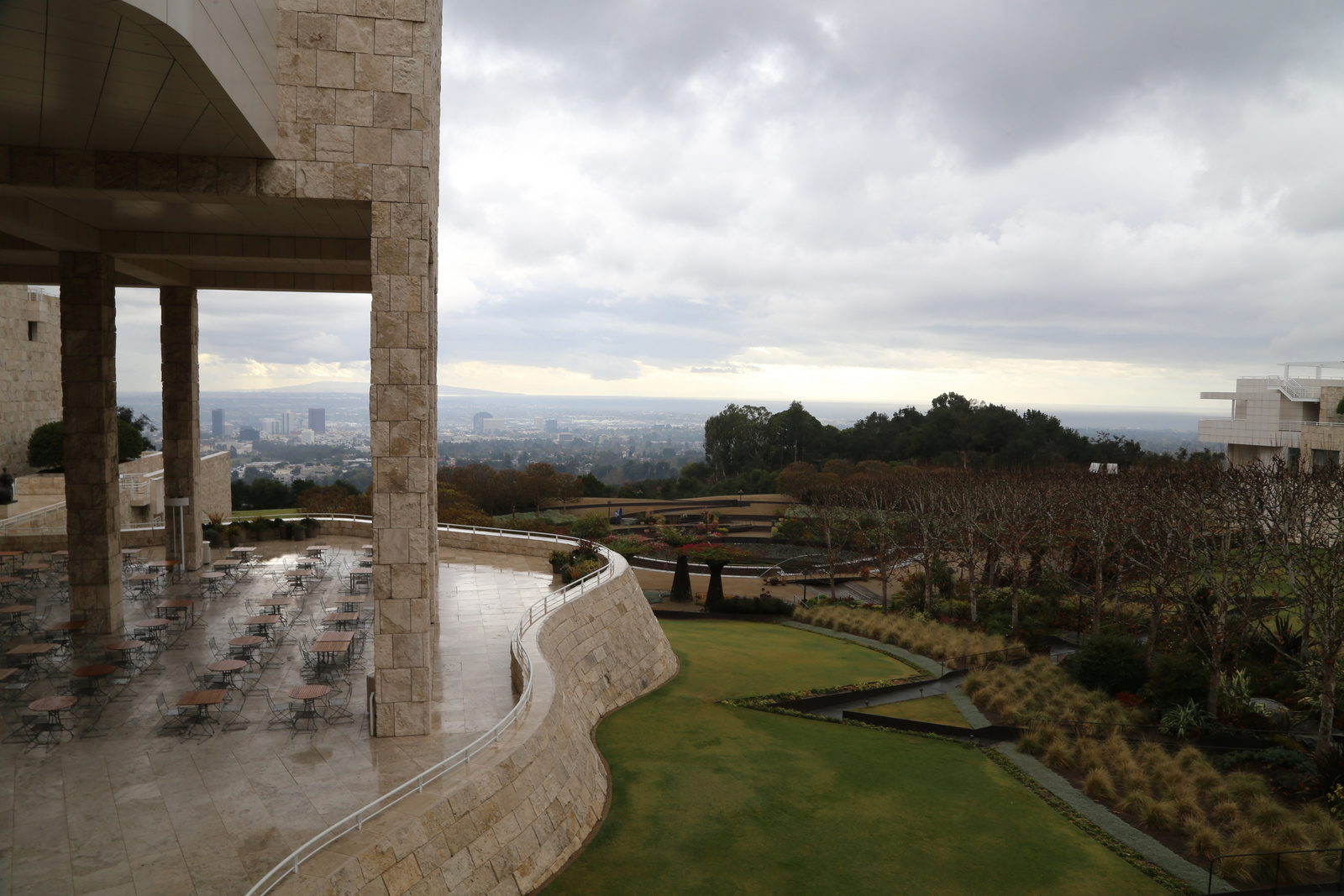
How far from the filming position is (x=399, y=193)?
11.1 metres

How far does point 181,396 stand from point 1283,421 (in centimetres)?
5497

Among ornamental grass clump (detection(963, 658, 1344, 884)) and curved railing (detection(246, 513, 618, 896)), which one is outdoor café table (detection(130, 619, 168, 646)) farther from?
ornamental grass clump (detection(963, 658, 1344, 884))

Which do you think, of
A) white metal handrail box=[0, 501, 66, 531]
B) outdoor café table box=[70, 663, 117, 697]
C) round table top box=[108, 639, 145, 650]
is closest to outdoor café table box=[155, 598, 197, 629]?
round table top box=[108, 639, 145, 650]

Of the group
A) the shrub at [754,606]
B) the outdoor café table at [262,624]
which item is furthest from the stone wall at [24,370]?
the shrub at [754,606]

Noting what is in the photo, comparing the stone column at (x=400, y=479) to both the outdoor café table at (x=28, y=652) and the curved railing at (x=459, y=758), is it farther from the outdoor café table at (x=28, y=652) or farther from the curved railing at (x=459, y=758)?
the outdoor café table at (x=28, y=652)

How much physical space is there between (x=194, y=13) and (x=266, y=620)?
41.2 feet

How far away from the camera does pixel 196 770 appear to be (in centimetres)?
1005

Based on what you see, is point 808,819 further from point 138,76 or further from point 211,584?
point 211,584

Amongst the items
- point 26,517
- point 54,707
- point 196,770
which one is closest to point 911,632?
point 196,770

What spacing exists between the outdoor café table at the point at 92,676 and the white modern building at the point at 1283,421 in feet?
153

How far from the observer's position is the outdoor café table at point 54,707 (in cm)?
1059

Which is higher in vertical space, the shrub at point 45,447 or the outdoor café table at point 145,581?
the shrub at point 45,447

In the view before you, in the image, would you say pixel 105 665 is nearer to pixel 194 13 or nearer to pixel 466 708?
pixel 466 708

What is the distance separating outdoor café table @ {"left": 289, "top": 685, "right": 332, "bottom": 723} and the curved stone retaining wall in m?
3.27
